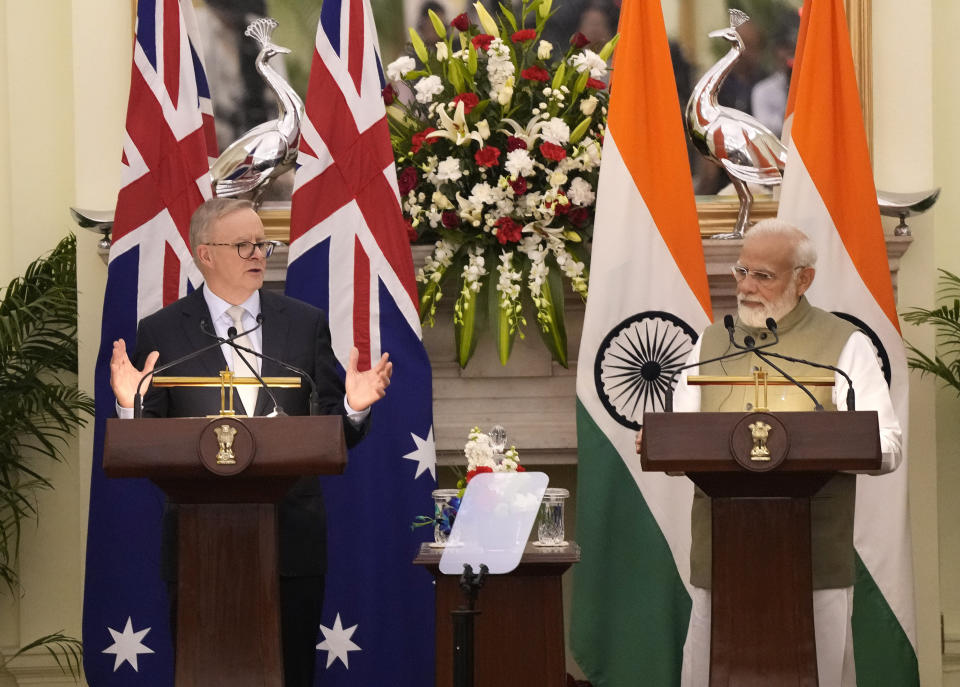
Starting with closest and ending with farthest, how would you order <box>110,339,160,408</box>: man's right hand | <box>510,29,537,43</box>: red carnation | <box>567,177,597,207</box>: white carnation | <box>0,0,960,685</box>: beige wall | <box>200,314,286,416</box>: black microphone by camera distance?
1. <box>200,314,286,416</box>: black microphone
2. <box>110,339,160,408</box>: man's right hand
3. <box>567,177,597,207</box>: white carnation
4. <box>510,29,537,43</box>: red carnation
5. <box>0,0,960,685</box>: beige wall

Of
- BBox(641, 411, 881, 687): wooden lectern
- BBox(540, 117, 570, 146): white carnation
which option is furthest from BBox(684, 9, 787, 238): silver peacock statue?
BBox(641, 411, 881, 687): wooden lectern

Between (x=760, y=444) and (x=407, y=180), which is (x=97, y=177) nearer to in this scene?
(x=407, y=180)

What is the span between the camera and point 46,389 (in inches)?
198

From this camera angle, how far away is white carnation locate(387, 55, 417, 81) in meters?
5.01

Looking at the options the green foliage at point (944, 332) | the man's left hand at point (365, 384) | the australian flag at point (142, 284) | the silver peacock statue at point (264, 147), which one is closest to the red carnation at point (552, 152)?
the silver peacock statue at point (264, 147)

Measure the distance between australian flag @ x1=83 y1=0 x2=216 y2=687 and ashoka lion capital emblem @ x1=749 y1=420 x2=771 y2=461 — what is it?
2500 mm

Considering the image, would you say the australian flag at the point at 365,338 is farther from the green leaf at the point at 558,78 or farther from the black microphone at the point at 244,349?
the black microphone at the point at 244,349

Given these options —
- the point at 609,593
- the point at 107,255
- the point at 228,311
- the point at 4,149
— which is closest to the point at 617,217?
the point at 609,593

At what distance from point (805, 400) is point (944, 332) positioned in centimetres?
207

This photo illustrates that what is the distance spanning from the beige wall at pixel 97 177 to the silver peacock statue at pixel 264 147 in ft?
1.65

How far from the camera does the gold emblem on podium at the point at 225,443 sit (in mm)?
2906

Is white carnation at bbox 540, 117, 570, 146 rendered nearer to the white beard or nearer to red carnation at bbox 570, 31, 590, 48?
red carnation at bbox 570, 31, 590, 48

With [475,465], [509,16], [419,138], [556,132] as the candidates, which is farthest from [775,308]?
[509,16]

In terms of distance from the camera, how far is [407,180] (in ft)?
16.2
